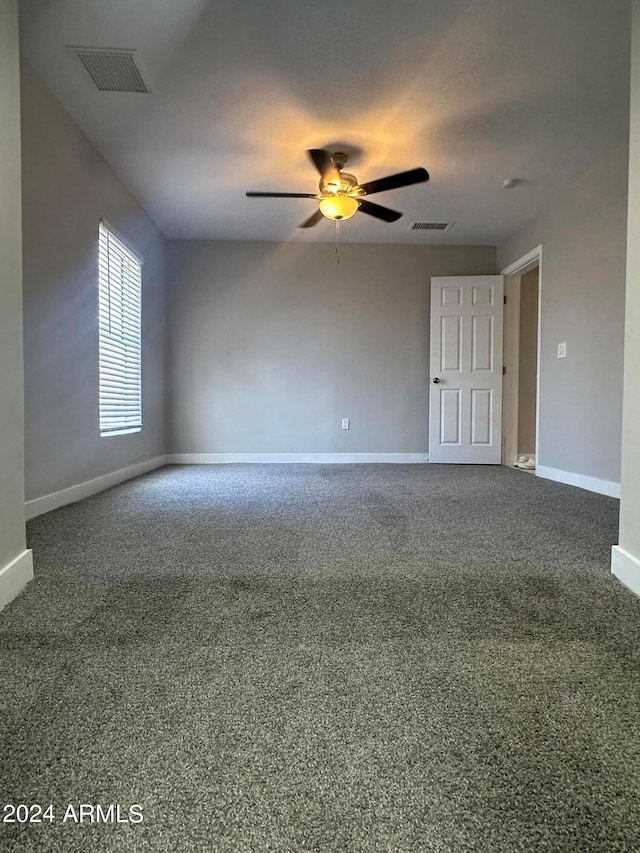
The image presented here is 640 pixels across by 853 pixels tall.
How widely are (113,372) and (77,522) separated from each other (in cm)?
164

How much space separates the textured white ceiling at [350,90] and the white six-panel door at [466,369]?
110 centimetres

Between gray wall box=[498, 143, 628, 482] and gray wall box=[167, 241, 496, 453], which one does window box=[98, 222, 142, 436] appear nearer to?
gray wall box=[167, 241, 496, 453]

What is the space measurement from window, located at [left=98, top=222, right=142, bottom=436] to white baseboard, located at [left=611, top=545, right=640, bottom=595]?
3.25m

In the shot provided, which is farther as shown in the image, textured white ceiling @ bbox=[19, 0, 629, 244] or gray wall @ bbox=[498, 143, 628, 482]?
gray wall @ bbox=[498, 143, 628, 482]

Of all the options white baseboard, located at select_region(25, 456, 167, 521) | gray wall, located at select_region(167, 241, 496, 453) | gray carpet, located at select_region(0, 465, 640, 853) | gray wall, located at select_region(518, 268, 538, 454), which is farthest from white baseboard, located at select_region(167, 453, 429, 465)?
gray carpet, located at select_region(0, 465, 640, 853)

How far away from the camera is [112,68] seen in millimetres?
2422

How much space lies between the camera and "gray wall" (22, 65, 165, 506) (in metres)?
2.46

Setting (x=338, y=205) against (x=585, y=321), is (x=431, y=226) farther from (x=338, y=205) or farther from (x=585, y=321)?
(x=585, y=321)

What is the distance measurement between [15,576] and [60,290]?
199 cm

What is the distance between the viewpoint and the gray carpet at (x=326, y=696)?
0.64m

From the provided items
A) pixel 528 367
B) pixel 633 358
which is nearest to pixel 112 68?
pixel 633 358

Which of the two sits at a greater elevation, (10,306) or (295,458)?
(10,306)

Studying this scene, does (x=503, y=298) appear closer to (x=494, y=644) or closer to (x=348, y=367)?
(x=348, y=367)

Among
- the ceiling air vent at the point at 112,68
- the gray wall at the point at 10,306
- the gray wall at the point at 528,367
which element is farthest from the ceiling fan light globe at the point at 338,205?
the gray wall at the point at 528,367
